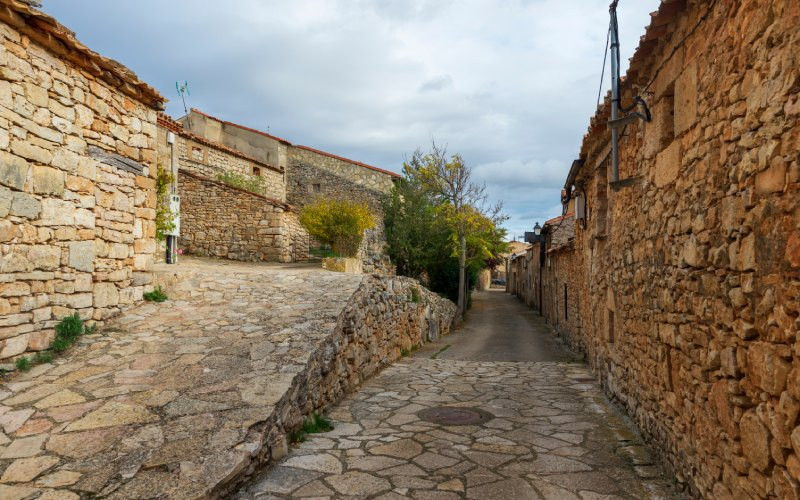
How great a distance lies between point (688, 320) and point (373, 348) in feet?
18.2

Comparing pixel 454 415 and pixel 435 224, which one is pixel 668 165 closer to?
pixel 454 415

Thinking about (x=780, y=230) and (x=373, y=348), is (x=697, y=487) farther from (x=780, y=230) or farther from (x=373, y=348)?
(x=373, y=348)

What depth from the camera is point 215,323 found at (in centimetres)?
661

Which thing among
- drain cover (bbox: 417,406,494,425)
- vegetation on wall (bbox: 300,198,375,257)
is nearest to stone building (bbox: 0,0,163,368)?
drain cover (bbox: 417,406,494,425)

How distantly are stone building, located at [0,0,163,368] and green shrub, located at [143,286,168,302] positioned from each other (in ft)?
0.56

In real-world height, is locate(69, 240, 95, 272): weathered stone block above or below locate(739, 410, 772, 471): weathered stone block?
above

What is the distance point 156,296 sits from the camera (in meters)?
7.47

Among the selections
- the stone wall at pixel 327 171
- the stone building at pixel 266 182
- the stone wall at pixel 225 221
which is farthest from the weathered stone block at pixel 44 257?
the stone wall at pixel 327 171

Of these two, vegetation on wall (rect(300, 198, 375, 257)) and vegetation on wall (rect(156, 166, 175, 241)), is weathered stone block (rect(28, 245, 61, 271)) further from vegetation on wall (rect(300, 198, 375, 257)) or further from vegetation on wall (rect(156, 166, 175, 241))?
vegetation on wall (rect(300, 198, 375, 257))

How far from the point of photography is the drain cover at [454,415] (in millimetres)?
5590

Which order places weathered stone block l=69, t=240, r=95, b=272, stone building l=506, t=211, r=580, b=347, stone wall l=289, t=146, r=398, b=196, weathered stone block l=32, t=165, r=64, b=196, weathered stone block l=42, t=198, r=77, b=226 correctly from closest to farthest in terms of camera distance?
1. weathered stone block l=32, t=165, r=64, b=196
2. weathered stone block l=42, t=198, r=77, b=226
3. weathered stone block l=69, t=240, r=95, b=272
4. stone building l=506, t=211, r=580, b=347
5. stone wall l=289, t=146, r=398, b=196

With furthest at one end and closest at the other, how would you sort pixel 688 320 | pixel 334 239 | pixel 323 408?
pixel 334 239
pixel 323 408
pixel 688 320

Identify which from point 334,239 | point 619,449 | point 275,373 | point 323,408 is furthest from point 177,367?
point 334,239

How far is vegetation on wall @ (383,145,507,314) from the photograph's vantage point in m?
20.3
